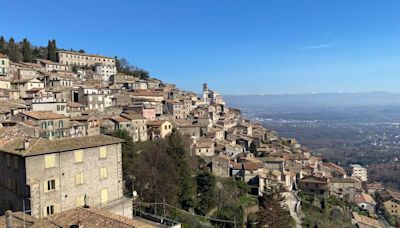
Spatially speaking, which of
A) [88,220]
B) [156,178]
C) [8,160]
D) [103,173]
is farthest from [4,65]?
[88,220]

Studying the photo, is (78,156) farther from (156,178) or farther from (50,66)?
(50,66)

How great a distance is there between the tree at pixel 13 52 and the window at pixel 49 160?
6502 centimetres

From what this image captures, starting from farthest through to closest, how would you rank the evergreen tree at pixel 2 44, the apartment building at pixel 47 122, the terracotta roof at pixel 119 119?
the evergreen tree at pixel 2 44 → the terracotta roof at pixel 119 119 → the apartment building at pixel 47 122

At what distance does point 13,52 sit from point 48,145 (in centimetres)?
6805

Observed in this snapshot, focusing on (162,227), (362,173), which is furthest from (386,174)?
(162,227)

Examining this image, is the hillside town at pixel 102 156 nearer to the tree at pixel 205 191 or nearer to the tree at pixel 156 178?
the tree at pixel 156 178

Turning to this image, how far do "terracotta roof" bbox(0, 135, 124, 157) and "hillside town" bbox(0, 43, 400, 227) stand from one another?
2.3 inches

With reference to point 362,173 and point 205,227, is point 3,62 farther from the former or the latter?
point 362,173

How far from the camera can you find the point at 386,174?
125 meters

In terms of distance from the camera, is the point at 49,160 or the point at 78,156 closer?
the point at 49,160

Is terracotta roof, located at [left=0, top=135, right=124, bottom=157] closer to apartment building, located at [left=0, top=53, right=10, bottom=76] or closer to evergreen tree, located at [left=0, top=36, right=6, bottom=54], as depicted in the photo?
apartment building, located at [left=0, top=53, right=10, bottom=76]

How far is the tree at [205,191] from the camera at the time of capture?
34344 millimetres

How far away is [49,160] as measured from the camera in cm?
2098

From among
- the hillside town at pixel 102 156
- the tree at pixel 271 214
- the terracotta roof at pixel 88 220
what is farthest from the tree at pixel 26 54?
the terracotta roof at pixel 88 220
